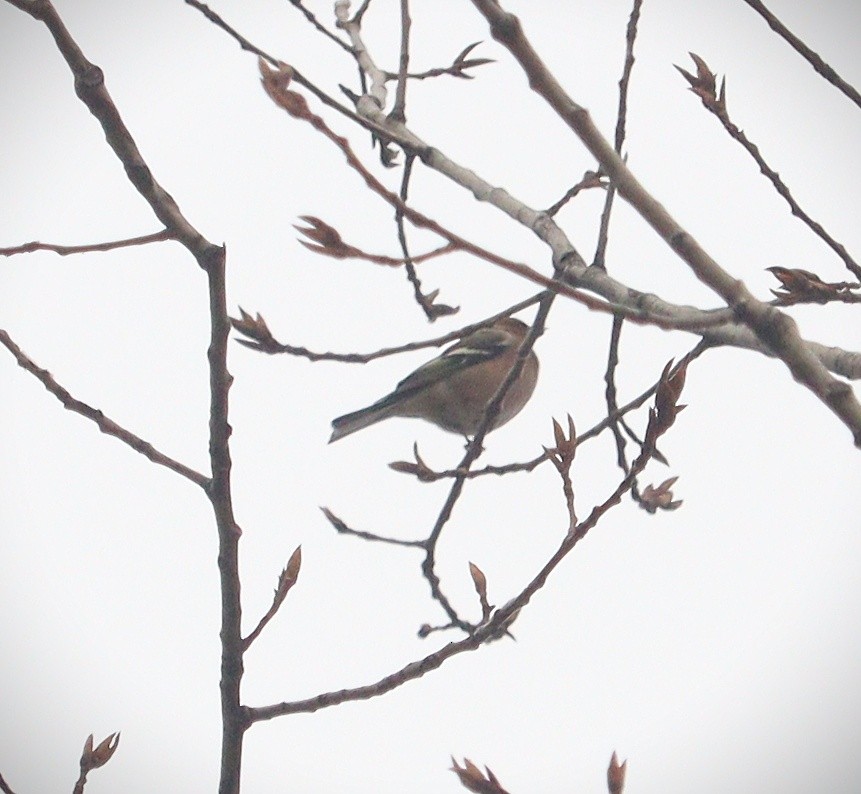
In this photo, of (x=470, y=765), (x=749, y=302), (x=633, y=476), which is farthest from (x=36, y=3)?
(x=470, y=765)

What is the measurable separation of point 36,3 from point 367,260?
68 cm

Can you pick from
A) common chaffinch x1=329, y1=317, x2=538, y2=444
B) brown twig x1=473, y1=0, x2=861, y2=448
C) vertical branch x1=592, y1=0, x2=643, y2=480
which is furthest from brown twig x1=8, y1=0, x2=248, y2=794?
common chaffinch x1=329, y1=317, x2=538, y2=444

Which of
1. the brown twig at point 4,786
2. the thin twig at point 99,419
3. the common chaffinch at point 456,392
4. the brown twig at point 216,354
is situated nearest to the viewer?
the brown twig at point 216,354

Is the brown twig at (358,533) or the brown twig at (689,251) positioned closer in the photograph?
the brown twig at (689,251)

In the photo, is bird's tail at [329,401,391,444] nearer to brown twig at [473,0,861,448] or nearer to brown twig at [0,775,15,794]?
brown twig at [0,775,15,794]

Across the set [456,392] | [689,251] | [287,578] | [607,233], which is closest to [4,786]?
[287,578]

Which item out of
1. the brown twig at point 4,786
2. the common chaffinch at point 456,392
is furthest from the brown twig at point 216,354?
the common chaffinch at point 456,392

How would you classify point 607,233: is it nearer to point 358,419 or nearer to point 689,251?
point 689,251

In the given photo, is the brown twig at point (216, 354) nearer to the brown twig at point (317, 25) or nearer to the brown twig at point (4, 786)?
the brown twig at point (4, 786)

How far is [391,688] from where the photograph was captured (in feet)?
6.25

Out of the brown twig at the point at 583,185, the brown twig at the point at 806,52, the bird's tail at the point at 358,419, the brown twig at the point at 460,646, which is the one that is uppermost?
the bird's tail at the point at 358,419

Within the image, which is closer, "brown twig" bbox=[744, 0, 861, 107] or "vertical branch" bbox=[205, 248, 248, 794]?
"vertical branch" bbox=[205, 248, 248, 794]

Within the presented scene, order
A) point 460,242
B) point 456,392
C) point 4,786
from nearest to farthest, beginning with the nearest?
1. point 460,242
2. point 4,786
3. point 456,392

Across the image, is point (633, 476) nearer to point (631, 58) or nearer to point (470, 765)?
point (470, 765)
